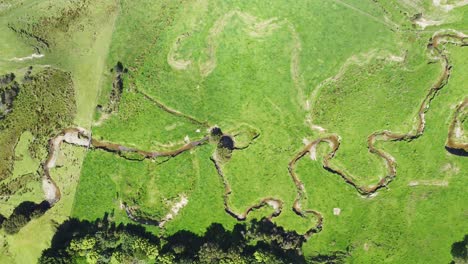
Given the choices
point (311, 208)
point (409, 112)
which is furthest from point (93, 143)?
point (409, 112)

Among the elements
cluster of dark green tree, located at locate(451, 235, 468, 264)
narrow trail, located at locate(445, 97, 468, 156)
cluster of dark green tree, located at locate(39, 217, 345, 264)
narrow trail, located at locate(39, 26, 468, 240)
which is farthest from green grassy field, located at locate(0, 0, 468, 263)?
cluster of dark green tree, located at locate(39, 217, 345, 264)

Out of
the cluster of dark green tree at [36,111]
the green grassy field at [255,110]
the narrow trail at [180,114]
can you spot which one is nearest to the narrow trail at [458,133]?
the green grassy field at [255,110]

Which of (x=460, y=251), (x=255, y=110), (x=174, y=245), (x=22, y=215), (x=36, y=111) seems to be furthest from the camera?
(x=36, y=111)

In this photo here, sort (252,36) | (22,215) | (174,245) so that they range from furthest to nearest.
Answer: (22,215) → (252,36) → (174,245)

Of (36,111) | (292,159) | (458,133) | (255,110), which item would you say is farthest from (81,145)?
(458,133)

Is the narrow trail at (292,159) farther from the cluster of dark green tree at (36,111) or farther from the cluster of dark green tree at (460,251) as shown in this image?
the cluster of dark green tree at (460,251)

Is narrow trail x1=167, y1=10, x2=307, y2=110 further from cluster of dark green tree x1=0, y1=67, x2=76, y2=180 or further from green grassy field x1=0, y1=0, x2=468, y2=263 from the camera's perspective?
cluster of dark green tree x1=0, y1=67, x2=76, y2=180

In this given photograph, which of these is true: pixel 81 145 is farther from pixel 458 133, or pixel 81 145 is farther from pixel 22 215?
pixel 458 133
